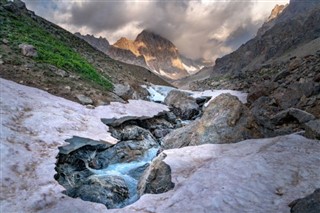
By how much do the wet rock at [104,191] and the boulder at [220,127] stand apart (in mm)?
4989

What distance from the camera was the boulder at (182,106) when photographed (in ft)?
112

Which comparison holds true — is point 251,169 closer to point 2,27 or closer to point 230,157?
point 230,157

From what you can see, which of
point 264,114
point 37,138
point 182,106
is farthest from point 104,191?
point 182,106

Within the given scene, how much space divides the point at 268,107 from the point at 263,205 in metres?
15.0

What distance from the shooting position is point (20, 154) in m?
11.8

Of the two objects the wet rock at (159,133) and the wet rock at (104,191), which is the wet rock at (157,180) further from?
the wet rock at (159,133)

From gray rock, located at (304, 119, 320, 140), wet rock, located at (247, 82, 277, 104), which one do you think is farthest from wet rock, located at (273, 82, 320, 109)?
gray rock, located at (304, 119, 320, 140)

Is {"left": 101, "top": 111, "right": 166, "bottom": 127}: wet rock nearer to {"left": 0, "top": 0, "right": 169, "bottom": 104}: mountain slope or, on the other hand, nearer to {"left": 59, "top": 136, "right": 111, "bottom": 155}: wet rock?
{"left": 0, "top": 0, "right": 169, "bottom": 104}: mountain slope

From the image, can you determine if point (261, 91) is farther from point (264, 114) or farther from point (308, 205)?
point (308, 205)

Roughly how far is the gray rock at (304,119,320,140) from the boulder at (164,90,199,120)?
64.5 feet

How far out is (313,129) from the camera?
13820 mm

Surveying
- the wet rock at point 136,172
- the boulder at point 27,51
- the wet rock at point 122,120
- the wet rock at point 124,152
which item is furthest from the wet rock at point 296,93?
the boulder at point 27,51

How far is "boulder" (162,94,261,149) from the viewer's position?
15844 millimetres

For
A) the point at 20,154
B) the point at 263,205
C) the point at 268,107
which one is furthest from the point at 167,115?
the point at 263,205
